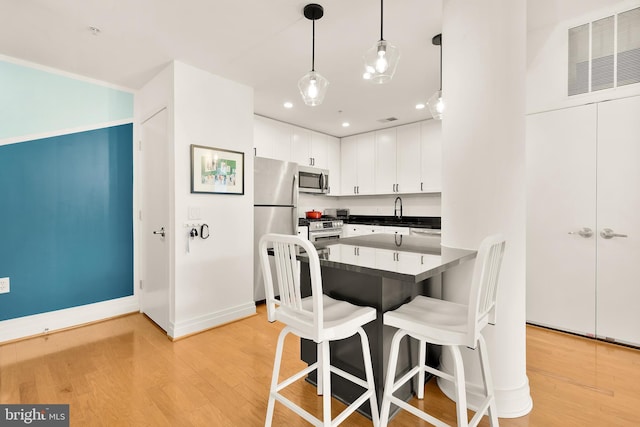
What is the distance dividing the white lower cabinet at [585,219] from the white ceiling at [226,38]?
132cm

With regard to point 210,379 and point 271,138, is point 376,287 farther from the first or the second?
point 271,138

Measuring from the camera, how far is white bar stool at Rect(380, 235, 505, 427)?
120 centimetres

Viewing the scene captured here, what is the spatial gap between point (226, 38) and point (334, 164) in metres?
3.33

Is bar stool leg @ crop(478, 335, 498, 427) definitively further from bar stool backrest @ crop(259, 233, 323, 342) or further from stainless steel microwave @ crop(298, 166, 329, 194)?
stainless steel microwave @ crop(298, 166, 329, 194)

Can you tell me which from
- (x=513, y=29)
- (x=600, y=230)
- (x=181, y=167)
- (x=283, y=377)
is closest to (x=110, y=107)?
(x=181, y=167)

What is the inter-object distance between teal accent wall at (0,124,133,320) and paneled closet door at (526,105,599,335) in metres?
4.15

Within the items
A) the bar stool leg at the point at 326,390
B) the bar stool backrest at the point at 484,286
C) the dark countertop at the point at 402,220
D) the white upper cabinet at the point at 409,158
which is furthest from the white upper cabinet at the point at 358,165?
the bar stool leg at the point at 326,390

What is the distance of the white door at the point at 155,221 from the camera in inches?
113

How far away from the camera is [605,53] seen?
2.46m

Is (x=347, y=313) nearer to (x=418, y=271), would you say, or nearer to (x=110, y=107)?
(x=418, y=271)

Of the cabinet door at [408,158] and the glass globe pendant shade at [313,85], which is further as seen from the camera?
the cabinet door at [408,158]

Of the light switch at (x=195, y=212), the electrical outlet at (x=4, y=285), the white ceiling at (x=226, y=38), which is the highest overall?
the white ceiling at (x=226, y=38)

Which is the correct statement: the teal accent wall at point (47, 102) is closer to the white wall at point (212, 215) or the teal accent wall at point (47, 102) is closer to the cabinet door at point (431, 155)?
the white wall at point (212, 215)

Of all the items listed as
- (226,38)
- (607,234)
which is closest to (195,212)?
(226,38)
